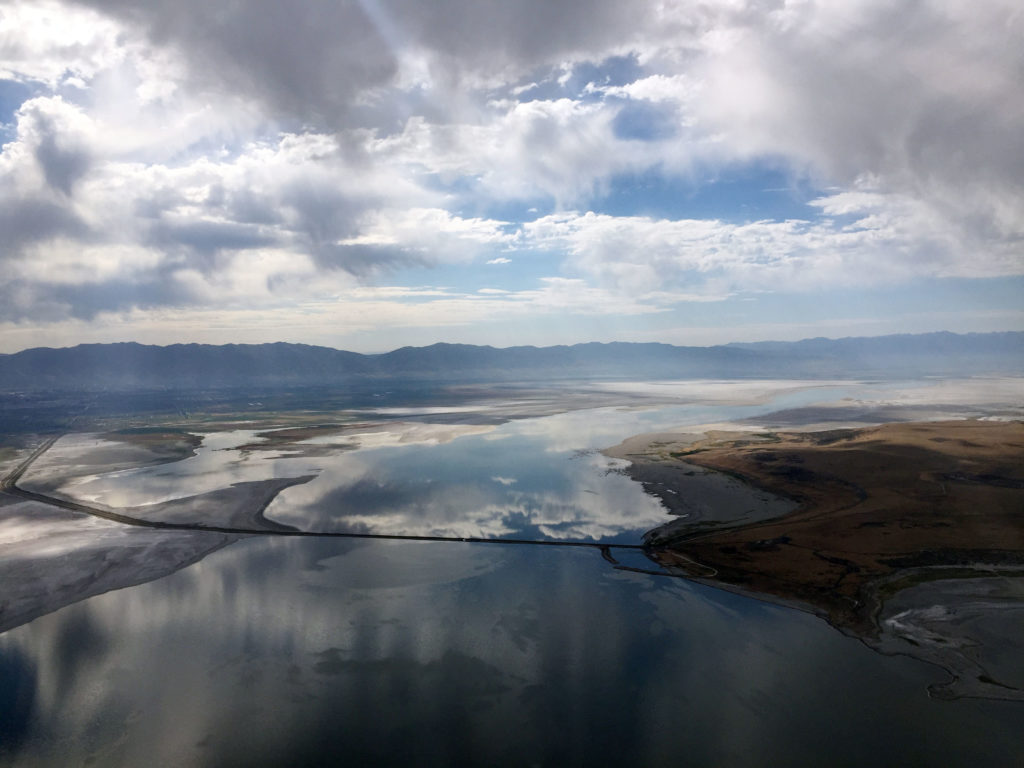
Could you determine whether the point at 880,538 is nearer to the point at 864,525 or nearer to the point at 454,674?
the point at 864,525

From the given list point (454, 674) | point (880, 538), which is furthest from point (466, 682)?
point (880, 538)

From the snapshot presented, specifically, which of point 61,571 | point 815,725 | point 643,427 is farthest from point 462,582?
point 643,427

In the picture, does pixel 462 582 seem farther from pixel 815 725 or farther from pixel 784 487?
pixel 784 487

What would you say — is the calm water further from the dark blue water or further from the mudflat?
the mudflat

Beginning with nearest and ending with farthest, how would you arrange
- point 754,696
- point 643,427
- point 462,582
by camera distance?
point 754,696 < point 462,582 < point 643,427

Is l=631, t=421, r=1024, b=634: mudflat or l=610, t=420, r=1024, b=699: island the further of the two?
l=631, t=421, r=1024, b=634: mudflat

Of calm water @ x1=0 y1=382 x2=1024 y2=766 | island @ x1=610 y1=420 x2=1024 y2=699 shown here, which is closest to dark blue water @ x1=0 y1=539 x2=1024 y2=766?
calm water @ x1=0 y1=382 x2=1024 y2=766
